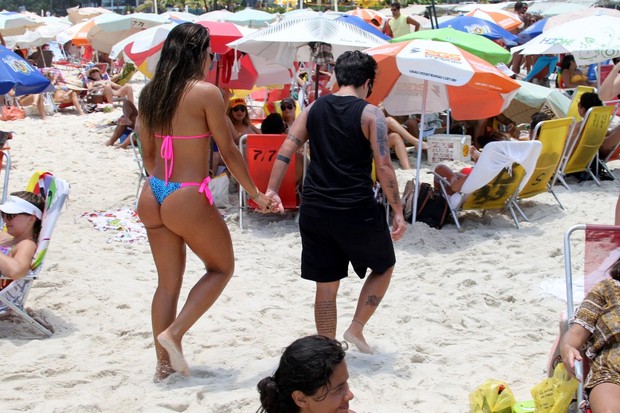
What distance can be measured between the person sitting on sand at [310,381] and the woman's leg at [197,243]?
138 centimetres

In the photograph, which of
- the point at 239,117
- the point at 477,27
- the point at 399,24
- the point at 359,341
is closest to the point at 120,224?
the point at 239,117

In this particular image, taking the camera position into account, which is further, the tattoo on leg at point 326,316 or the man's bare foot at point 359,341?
the man's bare foot at point 359,341

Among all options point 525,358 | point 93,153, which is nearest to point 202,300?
point 525,358

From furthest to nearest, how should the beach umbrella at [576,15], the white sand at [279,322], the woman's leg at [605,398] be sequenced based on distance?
1. the beach umbrella at [576,15]
2. the white sand at [279,322]
3. the woman's leg at [605,398]

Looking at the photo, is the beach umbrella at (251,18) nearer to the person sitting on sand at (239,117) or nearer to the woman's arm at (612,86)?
the person sitting on sand at (239,117)

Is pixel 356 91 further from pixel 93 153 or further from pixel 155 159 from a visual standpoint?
pixel 93 153

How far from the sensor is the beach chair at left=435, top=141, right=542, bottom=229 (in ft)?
20.6

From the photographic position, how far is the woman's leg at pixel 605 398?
2.56 meters

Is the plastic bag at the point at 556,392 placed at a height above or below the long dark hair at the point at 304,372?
below

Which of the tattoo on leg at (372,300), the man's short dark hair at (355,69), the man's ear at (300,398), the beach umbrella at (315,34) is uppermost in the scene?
the man's short dark hair at (355,69)

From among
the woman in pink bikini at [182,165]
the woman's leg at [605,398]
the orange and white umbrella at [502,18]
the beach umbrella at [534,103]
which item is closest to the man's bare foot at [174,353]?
the woman in pink bikini at [182,165]

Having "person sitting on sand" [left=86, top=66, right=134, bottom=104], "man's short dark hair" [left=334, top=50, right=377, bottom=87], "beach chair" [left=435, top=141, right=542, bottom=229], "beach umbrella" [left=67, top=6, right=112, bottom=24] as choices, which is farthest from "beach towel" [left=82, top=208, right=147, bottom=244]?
"beach umbrella" [left=67, top=6, right=112, bottom=24]

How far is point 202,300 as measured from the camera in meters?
3.54

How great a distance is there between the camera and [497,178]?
6.45 metres
